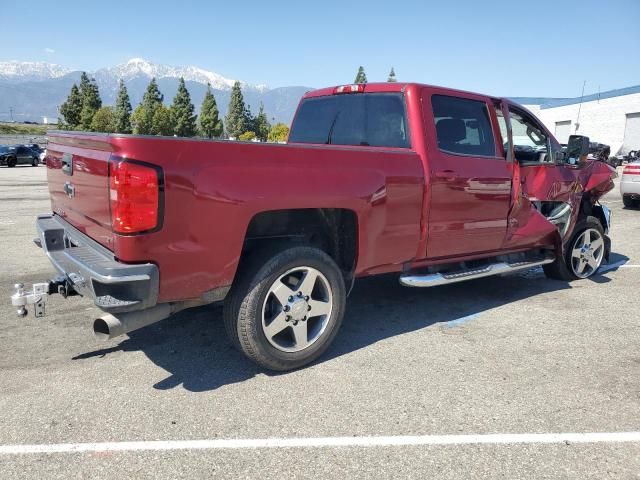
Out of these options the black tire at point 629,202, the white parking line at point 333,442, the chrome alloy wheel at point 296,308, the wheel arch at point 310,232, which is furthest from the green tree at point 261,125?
the white parking line at point 333,442


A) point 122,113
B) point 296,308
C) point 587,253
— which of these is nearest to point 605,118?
point 587,253

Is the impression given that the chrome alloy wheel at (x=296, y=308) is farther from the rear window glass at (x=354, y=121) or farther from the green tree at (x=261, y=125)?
the green tree at (x=261, y=125)

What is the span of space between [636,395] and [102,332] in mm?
3325

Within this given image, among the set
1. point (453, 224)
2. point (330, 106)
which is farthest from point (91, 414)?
point (330, 106)

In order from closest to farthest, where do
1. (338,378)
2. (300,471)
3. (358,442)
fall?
(300,471) → (358,442) → (338,378)

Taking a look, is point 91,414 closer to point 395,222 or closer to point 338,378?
point 338,378

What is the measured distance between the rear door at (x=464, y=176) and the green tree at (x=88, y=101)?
82.5m

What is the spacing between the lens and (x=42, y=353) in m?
3.66

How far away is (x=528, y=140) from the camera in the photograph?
5371 millimetres

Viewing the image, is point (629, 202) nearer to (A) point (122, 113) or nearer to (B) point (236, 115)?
(A) point (122, 113)

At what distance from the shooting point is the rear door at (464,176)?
4.05 meters

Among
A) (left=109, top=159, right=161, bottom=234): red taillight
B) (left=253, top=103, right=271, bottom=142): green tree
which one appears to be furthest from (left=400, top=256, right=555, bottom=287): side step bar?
(left=253, top=103, right=271, bottom=142): green tree

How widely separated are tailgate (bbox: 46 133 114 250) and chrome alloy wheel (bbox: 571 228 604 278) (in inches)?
202

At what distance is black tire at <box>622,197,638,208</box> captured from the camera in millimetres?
13008
